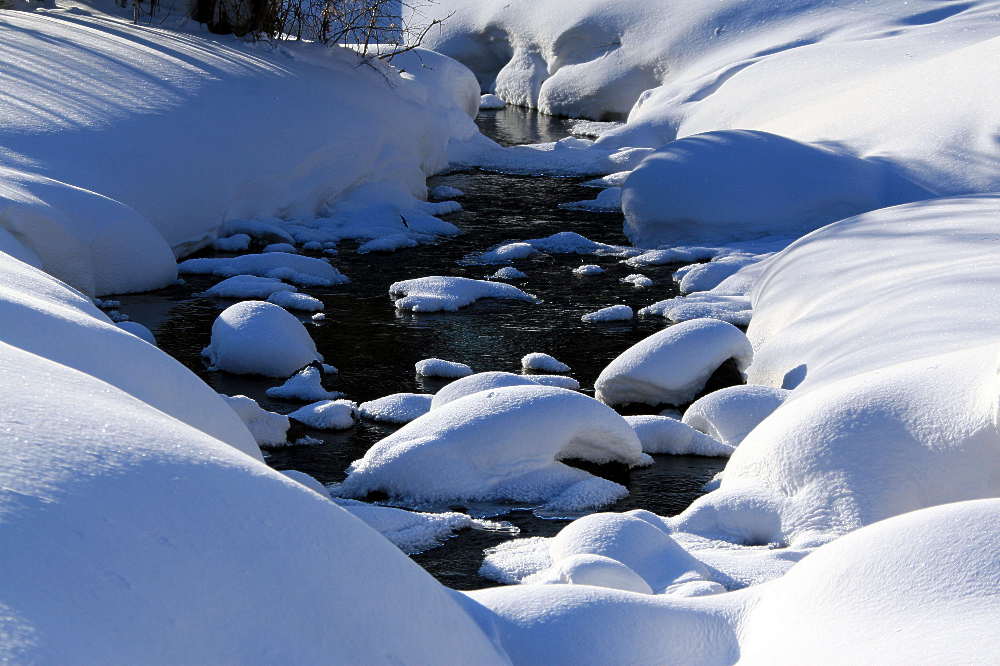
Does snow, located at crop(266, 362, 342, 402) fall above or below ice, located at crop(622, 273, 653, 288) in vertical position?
below

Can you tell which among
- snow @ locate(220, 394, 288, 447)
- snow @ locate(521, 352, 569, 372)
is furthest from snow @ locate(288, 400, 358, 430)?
snow @ locate(521, 352, 569, 372)

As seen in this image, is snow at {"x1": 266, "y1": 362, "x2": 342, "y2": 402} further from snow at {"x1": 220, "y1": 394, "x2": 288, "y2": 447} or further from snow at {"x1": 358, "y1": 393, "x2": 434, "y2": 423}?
snow at {"x1": 220, "y1": 394, "x2": 288, "y2": 447}

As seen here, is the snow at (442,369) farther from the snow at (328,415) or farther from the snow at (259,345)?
the snow at (328,415)

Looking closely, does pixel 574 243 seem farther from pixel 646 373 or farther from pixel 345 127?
pixel 646 373

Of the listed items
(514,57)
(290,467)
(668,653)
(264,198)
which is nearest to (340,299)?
(264,198)

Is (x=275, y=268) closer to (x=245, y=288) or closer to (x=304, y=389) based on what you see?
(x=245, y=288)

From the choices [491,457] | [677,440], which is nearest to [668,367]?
[677,440]

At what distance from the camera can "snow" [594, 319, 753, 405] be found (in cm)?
574

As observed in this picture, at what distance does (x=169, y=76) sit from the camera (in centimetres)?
938

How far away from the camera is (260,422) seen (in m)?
5.12

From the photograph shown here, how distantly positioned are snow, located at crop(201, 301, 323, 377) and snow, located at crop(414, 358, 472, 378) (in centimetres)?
54

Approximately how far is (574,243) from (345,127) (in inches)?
91.0

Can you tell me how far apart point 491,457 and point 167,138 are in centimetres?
484

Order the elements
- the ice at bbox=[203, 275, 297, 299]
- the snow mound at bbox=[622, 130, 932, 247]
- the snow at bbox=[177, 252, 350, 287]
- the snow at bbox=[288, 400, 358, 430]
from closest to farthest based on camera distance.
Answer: the snow at bbox=[288, 400, 358, 430] < the ice at bbox=[203, 275, 297, 299] < the snow at bbox=[177, 252, 350, 287] < the snow mound at bbox=[622, 130, 932, 247]
